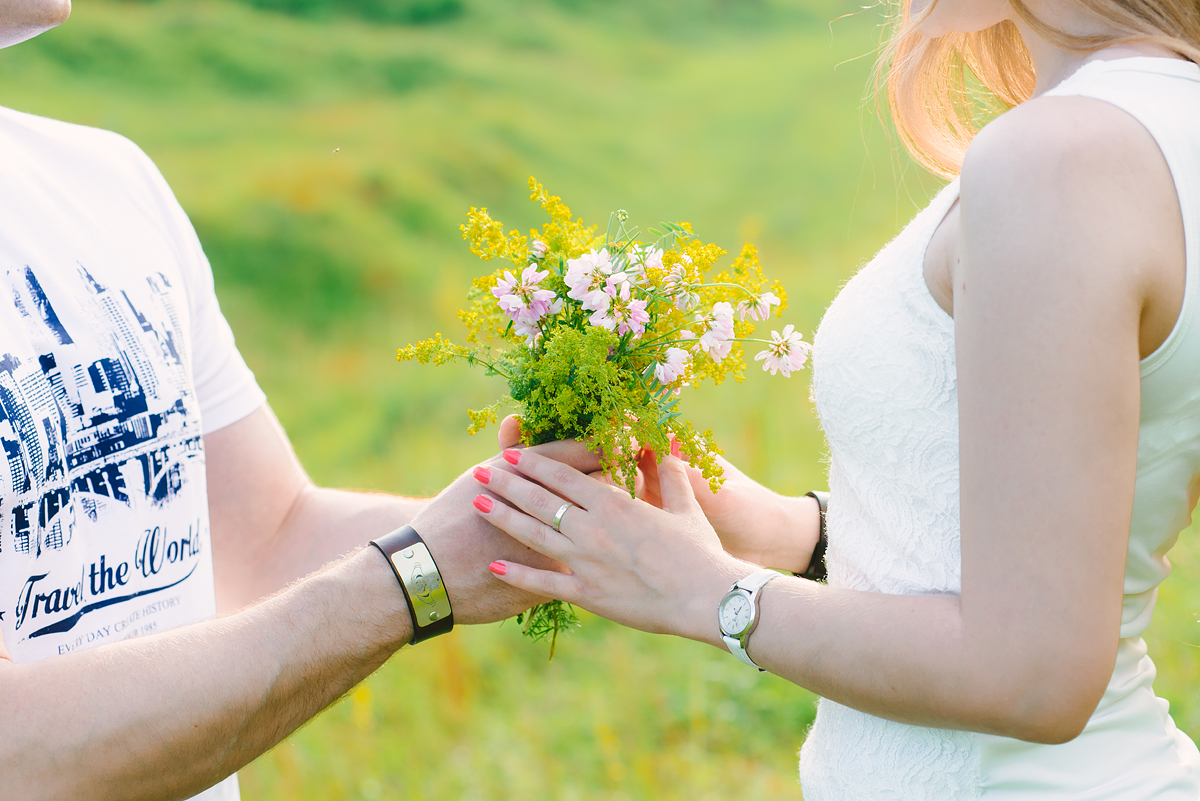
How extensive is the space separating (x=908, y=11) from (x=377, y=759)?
4.09 meters

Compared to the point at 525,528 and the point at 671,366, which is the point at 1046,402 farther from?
the point at 525,528

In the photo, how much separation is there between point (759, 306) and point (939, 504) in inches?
22.7

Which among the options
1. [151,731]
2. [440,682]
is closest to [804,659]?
[151,731]

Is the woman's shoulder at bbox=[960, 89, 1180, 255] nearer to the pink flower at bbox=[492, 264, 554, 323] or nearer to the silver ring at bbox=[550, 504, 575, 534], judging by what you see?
the pink flower at bbox=[492, 264, 554, 323]

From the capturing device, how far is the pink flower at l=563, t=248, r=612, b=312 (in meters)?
1.79

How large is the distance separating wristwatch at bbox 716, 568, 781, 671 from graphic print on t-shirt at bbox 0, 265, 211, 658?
1317 millimetres

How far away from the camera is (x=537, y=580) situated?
1.98 metres

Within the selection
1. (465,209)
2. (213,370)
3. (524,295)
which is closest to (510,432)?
(524,295)

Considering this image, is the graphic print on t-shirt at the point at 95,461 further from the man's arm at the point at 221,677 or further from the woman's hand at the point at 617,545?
the woman's hand at the point at 617,545

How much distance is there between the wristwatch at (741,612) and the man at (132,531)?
23.2 inches

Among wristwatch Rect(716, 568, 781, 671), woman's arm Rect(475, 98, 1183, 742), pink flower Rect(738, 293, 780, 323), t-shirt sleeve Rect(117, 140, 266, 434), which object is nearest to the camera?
woman's arm Rect(475, 98, 1183, 742)

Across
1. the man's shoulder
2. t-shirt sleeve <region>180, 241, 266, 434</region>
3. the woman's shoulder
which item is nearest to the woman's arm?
the woman's shoulder

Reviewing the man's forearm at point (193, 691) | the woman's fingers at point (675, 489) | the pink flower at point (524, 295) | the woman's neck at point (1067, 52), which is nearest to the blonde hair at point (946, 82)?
the woman's neck at point (1067, 52)

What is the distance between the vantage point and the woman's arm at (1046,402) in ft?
4.13
